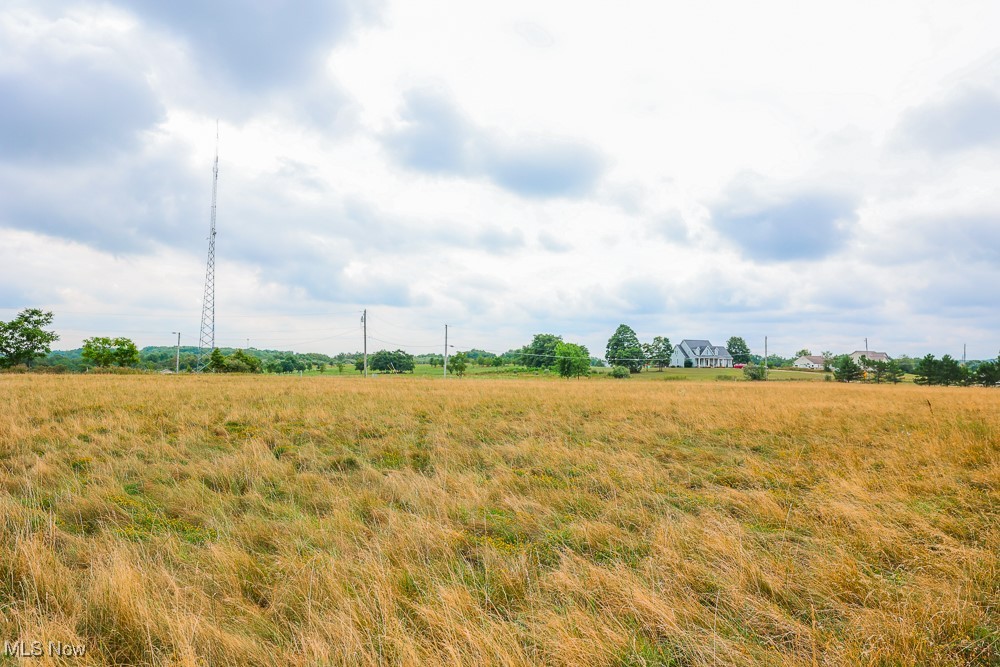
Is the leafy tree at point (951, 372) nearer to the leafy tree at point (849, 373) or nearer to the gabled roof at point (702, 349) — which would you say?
the leafy tree at point (849, 373)

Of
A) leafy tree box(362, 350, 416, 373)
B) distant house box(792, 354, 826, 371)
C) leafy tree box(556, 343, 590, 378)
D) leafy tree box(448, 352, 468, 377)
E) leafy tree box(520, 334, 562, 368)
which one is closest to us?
leafy tree box(556, 343, 590, 378)

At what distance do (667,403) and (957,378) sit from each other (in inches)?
2764

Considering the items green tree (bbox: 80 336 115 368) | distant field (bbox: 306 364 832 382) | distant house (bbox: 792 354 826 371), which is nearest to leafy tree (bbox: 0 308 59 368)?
green tree (bbox: 80 336 115 368)

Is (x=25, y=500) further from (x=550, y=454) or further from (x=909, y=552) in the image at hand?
(x=909, y=552)

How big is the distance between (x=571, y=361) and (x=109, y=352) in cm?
7660

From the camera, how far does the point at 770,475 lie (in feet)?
23.9

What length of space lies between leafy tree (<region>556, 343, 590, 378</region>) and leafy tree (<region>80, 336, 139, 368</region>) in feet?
237

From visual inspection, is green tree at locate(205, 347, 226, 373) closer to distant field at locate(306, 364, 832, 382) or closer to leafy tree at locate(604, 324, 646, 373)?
distant field at locate(306, 364, 832, 382)

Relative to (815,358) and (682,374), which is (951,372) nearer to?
(682,374)

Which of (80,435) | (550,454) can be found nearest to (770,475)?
(550,454)

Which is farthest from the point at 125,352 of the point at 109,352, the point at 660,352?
the point at 660,352

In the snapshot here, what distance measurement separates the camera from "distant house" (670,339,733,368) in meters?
125

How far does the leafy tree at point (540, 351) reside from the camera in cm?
11171

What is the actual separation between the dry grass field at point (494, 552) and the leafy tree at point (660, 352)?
107 meters
